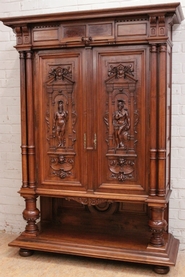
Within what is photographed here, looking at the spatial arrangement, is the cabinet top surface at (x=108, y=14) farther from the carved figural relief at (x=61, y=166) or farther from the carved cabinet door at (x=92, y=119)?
the carved figural relief at (x=61, y=166)

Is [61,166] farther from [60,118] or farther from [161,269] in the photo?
[161,269]

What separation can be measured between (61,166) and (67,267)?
2.81ft

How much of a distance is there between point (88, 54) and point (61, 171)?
3.36ft

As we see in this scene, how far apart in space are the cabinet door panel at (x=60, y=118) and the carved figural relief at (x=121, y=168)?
25 cm

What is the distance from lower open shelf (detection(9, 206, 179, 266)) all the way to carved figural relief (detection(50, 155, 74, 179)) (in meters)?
0.60

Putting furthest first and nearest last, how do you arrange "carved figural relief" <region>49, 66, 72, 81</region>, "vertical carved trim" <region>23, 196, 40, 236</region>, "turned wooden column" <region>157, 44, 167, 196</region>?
"vertical carved trim" <region>23, 196, 40, 236</region>, "carved figural relief" <region>49, 66, 72, 81</region>, "turned wooden column" <region>157, 44, 167, 196</region>

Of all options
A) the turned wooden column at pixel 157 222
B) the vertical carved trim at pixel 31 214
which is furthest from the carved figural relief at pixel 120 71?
the vertical carved trim at pixel 31 214

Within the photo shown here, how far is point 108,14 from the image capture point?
2.90 meters

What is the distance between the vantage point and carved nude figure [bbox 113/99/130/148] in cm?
303

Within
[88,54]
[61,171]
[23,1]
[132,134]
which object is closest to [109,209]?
[61,171]

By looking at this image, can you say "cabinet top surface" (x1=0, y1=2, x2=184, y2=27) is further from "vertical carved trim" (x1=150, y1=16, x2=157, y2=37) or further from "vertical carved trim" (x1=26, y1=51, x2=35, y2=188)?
"vertical carved trim" (x1=26, y1=51, x2=35, y2=188)

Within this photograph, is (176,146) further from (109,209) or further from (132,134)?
(109,209)

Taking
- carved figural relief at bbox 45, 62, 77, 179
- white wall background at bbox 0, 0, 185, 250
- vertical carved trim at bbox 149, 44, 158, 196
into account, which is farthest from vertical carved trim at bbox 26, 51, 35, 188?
vertical carved trim at bbox 149, 44, 158, 196

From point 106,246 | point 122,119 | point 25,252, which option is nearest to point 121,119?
point 122,119
